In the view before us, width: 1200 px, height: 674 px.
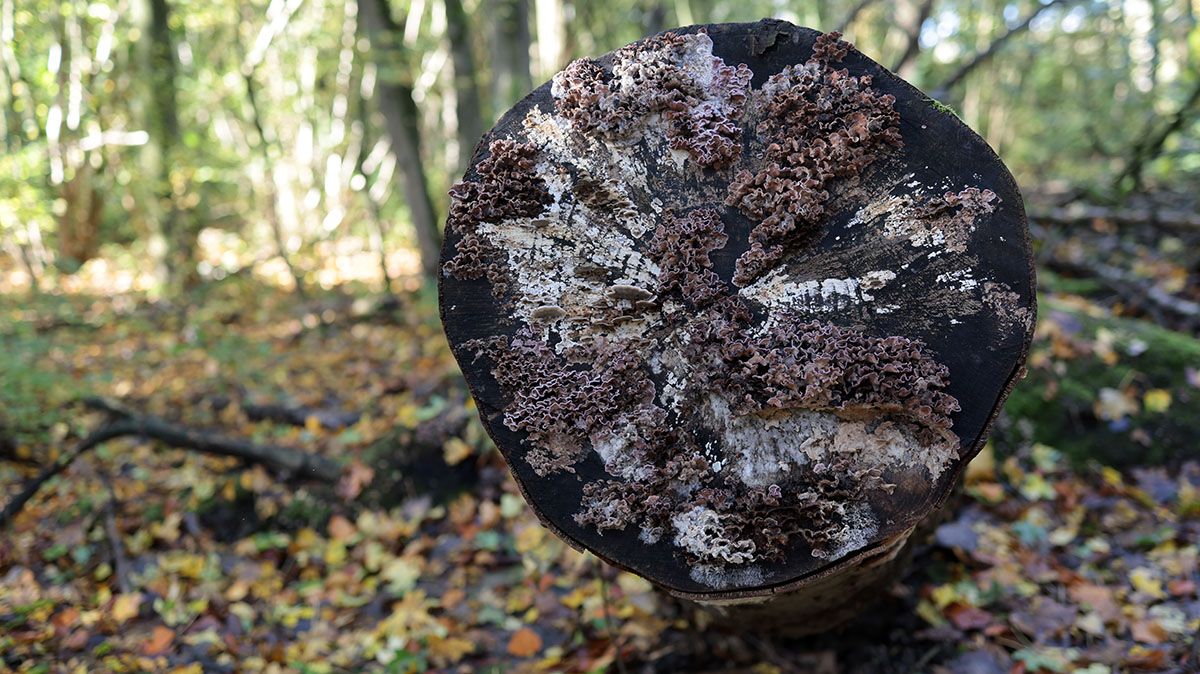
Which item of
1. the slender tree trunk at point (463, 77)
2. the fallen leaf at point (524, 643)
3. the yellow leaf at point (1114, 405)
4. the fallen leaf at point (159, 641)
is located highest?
the slender tree trunk at point (463, 77)

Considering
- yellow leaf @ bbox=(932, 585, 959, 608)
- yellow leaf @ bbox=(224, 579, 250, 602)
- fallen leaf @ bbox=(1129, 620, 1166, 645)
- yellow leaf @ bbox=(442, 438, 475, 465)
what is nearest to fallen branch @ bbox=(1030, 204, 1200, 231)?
fallen leaf @ bbox=(1129, 620, 1166, 645)

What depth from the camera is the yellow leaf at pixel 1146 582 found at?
273cm

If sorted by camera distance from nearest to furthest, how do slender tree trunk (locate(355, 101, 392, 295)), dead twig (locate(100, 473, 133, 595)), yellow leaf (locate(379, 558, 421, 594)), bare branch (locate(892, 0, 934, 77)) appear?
yellow leaf (locate(379, 558, 421, 594))
dead twig (locate(100, 473, 133, 595))
bare branch (locate(892, 0, 934, 77))
slender tree trunk (locate(355, 101, 392, 295))

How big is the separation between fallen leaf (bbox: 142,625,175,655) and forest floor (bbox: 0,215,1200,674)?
0.01 metres

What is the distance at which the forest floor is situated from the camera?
263cm

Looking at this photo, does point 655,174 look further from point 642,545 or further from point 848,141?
point 642,545

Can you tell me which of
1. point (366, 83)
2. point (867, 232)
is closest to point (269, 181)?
point (366, 83)

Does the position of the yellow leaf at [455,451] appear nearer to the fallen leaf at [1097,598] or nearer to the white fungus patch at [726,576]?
the white fungus patch at [726,576]

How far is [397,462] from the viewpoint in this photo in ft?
13.5

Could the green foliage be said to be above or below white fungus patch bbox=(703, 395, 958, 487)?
below

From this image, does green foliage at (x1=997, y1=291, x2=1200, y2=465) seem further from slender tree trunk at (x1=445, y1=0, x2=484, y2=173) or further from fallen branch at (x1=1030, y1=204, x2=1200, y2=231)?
slender tree trunk at (x1=445, y1=0, x2=484, y2=173)

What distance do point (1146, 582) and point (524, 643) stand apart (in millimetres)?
2642

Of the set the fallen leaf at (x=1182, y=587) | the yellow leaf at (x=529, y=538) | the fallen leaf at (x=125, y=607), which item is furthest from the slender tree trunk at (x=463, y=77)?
the fallen leaf at (x=1182, y=587)

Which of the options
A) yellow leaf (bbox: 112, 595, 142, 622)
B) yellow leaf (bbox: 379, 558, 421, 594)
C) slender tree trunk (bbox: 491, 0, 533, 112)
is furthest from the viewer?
slender tree trunk (bbox: 491, 0, 533, 112)
